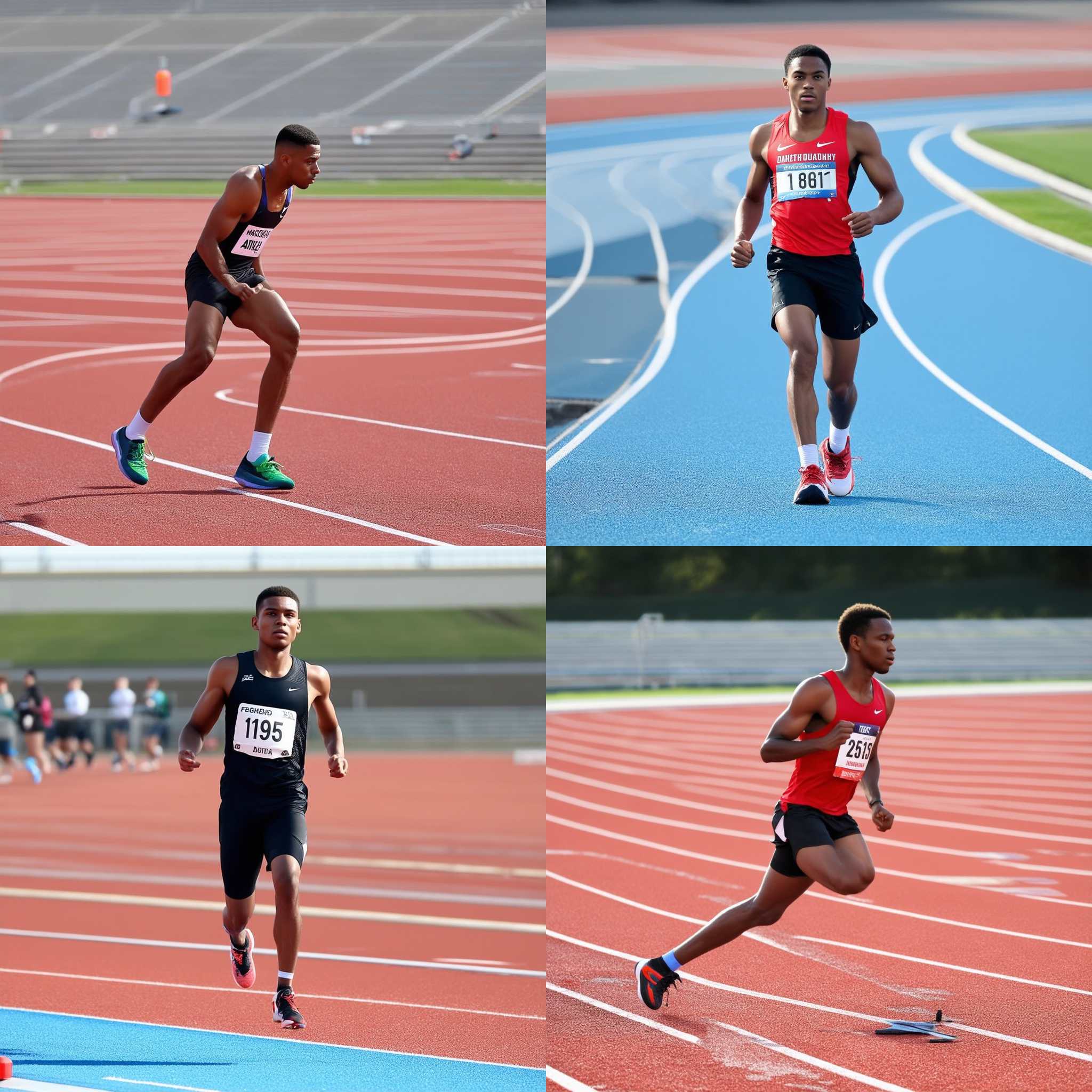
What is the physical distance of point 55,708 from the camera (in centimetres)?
2748

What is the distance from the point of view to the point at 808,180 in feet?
21.6

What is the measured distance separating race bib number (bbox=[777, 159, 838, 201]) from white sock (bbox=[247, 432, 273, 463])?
322 centimetres

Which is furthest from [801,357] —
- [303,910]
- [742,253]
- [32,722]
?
[32,722]

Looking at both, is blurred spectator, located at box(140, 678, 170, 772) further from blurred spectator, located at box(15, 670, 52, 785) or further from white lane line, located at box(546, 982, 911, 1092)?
white lane line, located at box(546, 982, 911, 1092)

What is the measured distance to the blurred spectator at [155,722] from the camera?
18.6 metres

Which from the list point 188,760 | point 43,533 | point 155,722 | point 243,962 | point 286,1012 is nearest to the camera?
point 286,1012

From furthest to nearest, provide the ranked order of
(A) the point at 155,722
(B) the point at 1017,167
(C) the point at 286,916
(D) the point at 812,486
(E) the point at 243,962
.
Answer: (A) the point at 155,722 < (B) the point at 1017,167 < (D) the point at 812,486 < (E) the point at 243,962 < (C) the point at 286,916

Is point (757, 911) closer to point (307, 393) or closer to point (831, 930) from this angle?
point (831, 930)

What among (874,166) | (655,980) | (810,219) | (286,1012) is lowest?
(655,980)

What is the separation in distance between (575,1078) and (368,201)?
73.6ft

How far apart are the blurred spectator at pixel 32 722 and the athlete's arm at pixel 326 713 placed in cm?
1083

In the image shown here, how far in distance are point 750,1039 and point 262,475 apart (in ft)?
13.6

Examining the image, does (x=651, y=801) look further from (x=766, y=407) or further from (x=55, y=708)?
(x=55, y=708)

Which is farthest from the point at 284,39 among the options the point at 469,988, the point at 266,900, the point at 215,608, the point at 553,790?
the point at 469,988
